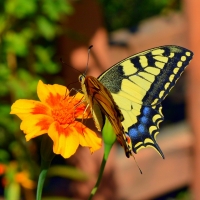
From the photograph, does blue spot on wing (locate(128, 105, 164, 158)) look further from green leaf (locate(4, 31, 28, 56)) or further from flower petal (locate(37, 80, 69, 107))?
green leaf (locate(4, 31, 28, 56))

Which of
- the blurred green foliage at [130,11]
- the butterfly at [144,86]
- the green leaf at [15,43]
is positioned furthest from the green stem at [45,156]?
the blurred green foliage at [130,11]

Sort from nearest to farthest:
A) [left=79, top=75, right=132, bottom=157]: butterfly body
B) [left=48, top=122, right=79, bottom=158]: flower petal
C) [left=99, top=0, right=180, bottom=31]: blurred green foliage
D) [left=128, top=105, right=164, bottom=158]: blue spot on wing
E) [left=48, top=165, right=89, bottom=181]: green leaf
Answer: [left=48, top=122, right=79, bottom=158]: flower petal
[left=79, top=75, right=132, bottom=157]: butterfly body
[left=128, top=105, right=164, bottom=158]: blue spot on wing
[left=48, top=165, right=89, bottom=181]: green leaf
[left=99, top=0, right=180, bottom=31]: blurred green foliage

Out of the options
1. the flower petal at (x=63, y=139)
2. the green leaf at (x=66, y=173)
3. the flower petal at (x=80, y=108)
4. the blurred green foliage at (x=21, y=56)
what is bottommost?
the green leaf at (x=66, y=173)

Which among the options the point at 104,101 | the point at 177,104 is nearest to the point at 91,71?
the point at 104,101

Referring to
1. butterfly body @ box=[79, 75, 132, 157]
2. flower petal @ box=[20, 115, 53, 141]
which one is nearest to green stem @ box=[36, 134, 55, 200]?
flower petal @ box=[20, 115, 53, 141]

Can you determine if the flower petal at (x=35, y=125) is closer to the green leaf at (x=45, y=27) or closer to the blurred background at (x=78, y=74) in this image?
the blurred background at (x=78, y=74)

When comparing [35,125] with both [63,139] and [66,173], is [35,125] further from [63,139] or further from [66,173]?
[66,173]
